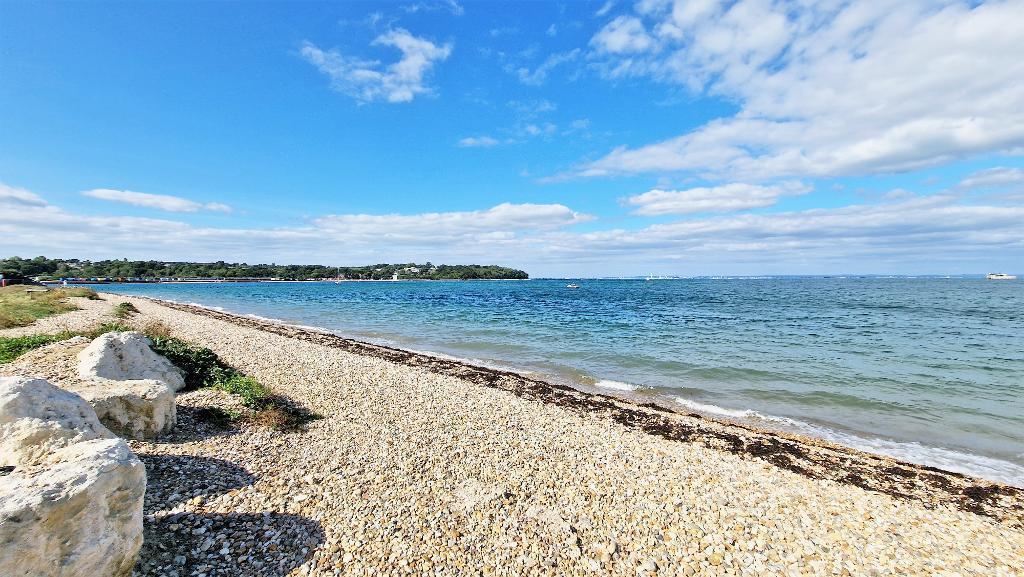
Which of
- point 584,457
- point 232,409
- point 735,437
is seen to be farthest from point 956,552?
point 232,409

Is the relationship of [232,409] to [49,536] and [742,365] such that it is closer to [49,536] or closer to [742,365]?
[49,536]

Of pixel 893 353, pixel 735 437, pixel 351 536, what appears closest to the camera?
pixel 351 536

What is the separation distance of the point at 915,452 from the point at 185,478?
15.9 m

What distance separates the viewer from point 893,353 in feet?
69.4

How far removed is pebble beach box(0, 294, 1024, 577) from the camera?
523 cm

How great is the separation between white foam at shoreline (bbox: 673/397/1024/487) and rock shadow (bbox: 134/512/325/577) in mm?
12253

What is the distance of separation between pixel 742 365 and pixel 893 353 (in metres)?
9.44

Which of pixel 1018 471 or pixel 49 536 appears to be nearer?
pixel 49 536

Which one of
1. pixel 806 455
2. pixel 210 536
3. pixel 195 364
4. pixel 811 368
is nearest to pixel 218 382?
pixel 195 364

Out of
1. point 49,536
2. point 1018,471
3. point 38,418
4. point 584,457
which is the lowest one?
point 1018,471

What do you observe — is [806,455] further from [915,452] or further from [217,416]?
[217,416]

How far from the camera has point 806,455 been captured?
9.93 metres

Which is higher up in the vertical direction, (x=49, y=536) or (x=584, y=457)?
(x=49, y=536)

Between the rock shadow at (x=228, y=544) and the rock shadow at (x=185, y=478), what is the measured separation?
1.63ft
